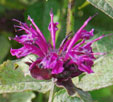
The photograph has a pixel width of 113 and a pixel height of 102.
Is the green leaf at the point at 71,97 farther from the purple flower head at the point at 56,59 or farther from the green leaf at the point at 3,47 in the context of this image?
the green leaf at the point at 3,47

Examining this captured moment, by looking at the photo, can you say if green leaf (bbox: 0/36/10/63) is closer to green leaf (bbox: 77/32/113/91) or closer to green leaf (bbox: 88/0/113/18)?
green leaf (bbox: 77/32/113/91)

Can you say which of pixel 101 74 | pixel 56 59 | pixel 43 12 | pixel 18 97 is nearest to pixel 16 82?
pixel 56 59

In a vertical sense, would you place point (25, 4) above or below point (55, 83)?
above

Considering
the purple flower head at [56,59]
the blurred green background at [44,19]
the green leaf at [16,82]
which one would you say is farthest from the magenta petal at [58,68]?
the blurred green background at [44,19]

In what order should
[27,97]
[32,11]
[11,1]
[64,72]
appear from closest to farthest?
[64,72], [27,97], [32,11], [11,1]

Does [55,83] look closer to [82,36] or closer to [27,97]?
[82,36]

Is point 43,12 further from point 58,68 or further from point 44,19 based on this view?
point 58,68

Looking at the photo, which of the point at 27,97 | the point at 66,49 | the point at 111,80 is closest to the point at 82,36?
the point at 66,49

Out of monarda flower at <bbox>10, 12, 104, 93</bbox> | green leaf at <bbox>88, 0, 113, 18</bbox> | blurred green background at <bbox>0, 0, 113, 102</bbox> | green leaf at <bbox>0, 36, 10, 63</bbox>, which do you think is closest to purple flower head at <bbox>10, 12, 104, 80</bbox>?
monarda flower at <bbox>10, 12, 104, 93</bbox>
